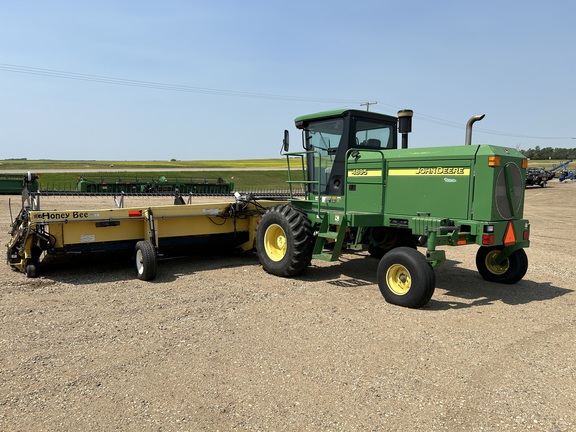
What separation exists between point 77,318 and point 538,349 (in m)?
4.91

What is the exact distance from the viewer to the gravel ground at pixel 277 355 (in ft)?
11.1

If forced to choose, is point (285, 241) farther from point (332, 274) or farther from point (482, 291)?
point (482, 291)

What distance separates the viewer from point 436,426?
3.26m

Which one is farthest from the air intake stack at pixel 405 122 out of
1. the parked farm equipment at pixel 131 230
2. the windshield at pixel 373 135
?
the parked farm equipment at pixel 131 230

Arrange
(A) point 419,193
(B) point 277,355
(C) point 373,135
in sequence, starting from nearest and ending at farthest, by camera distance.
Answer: (B) point 277,355 < (A) point 419,193 < (C) point 373,135

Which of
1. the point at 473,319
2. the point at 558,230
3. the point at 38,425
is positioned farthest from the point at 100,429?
the point at 558,230

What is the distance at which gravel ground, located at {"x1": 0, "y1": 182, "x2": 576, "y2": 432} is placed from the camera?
11.1ft

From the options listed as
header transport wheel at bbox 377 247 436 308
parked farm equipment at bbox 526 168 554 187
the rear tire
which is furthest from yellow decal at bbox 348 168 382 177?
parked farm equipment at bbox 526 168 554 187

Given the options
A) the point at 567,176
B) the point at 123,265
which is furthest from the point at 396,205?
the point at 567,176

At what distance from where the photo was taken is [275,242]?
320 inches

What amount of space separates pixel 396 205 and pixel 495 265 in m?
2.03

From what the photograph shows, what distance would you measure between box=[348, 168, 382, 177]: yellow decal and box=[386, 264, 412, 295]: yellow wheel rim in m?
1.60

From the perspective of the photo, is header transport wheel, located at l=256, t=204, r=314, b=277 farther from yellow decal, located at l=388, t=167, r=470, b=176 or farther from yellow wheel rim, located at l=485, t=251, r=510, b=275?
yellow wheel rim, located at l=485, t=251, r=510, b=275

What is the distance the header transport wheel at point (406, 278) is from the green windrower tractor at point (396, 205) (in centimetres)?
1
